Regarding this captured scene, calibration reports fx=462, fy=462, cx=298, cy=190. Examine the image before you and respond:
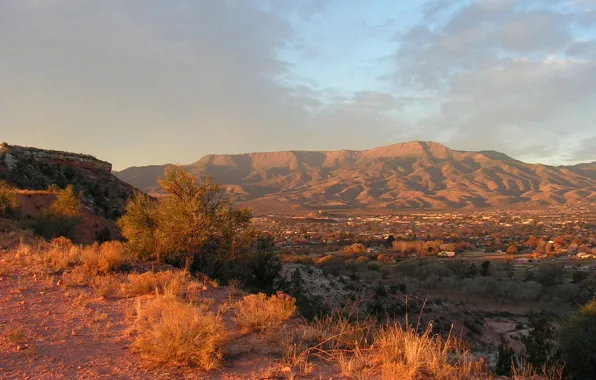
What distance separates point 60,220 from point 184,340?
19.9 meters

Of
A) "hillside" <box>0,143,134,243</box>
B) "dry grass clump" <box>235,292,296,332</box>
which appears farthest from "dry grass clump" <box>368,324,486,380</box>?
"hillside" <box>0,143,134,243</box>

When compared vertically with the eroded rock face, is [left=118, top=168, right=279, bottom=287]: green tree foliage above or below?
below

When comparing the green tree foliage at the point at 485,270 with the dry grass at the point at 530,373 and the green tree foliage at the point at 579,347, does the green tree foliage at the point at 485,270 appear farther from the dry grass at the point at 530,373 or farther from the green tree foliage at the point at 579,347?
the dry grass at the point at 530,373

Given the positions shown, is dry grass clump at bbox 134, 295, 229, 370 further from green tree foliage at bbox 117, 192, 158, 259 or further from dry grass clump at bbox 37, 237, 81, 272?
green tree foliage at bbox 117, 192, 158, 259

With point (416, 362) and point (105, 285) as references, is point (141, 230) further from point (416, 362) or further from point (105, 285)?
point (416, 362)

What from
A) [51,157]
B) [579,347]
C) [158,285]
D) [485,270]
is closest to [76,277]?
[158,285]

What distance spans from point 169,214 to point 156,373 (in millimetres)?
9159

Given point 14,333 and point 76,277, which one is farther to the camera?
point 76,277

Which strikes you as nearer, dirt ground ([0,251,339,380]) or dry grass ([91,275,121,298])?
dirt ground ([0,251,339,380])

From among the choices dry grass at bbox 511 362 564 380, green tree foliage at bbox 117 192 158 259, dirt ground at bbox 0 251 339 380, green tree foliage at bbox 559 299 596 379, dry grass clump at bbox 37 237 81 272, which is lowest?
green tree foliage at bbox 559 299 596 379

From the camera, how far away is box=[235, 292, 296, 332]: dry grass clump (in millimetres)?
8336

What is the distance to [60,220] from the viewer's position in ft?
77.4

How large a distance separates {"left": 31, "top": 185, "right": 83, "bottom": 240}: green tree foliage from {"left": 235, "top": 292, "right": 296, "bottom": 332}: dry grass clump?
14.5 m

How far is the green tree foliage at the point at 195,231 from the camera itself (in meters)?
14.8
